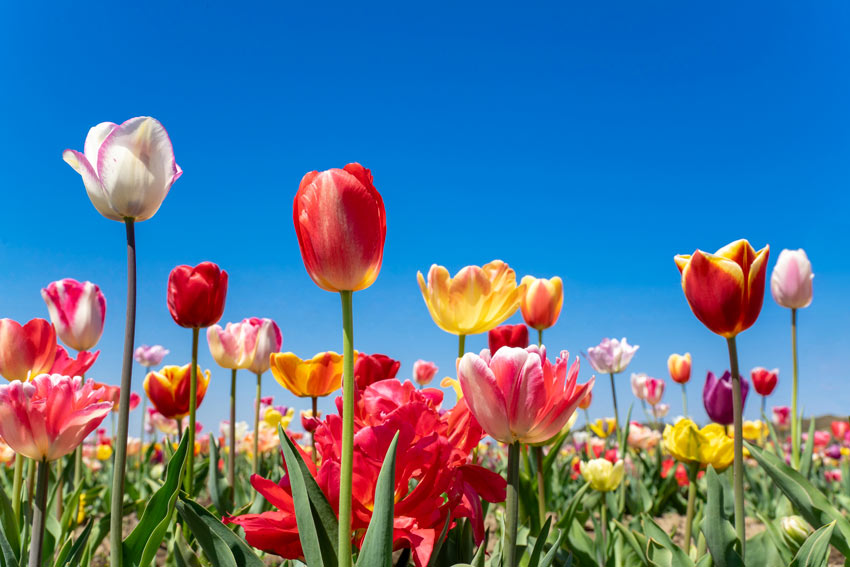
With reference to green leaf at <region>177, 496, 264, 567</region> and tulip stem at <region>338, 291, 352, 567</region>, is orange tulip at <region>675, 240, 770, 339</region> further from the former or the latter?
green leaf at <region>177, 496, 264, 567</region>

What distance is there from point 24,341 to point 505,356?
1788 mm

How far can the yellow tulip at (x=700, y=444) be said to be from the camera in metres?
2.62

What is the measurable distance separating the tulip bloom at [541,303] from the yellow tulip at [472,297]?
0.83m

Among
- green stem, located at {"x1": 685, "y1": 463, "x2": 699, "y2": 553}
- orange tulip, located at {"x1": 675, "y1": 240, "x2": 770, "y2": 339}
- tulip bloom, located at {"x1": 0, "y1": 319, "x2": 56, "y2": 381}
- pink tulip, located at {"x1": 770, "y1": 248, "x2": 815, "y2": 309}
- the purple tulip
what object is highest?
pink tulip, located at {"x1": 770, "y1": 248, "x2": 815, "y2": 309}

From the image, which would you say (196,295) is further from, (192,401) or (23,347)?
(23,347)

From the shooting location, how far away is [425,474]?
116 centimetres

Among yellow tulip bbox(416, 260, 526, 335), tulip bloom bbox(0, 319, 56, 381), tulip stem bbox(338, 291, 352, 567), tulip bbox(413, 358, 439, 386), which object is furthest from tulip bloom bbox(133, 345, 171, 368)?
tulip stem bbox(338, 291, 352, 567)

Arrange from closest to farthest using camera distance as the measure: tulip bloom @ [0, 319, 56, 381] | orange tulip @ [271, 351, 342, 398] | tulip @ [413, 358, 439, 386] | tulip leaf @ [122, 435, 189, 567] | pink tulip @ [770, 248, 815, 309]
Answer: tulip leaf @ [122, 435, 189, 567] → tulip bloom @ [0, 319, 56, 381] → orange tulip @ [271, 351, 342, 398] → pink tulip @ [770, 248, 815, 309] → tulip @ [413, 358, 439, 386]

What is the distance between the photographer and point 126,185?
1361mm

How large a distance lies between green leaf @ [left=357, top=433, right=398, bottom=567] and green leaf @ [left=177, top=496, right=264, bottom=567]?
343 mm

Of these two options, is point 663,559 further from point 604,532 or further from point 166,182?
point 166,182

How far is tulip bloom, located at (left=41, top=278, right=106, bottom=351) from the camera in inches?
103

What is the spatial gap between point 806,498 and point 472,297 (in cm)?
128

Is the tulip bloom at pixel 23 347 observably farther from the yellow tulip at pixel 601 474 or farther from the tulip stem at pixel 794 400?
the tulip stem at pixel 794 400
